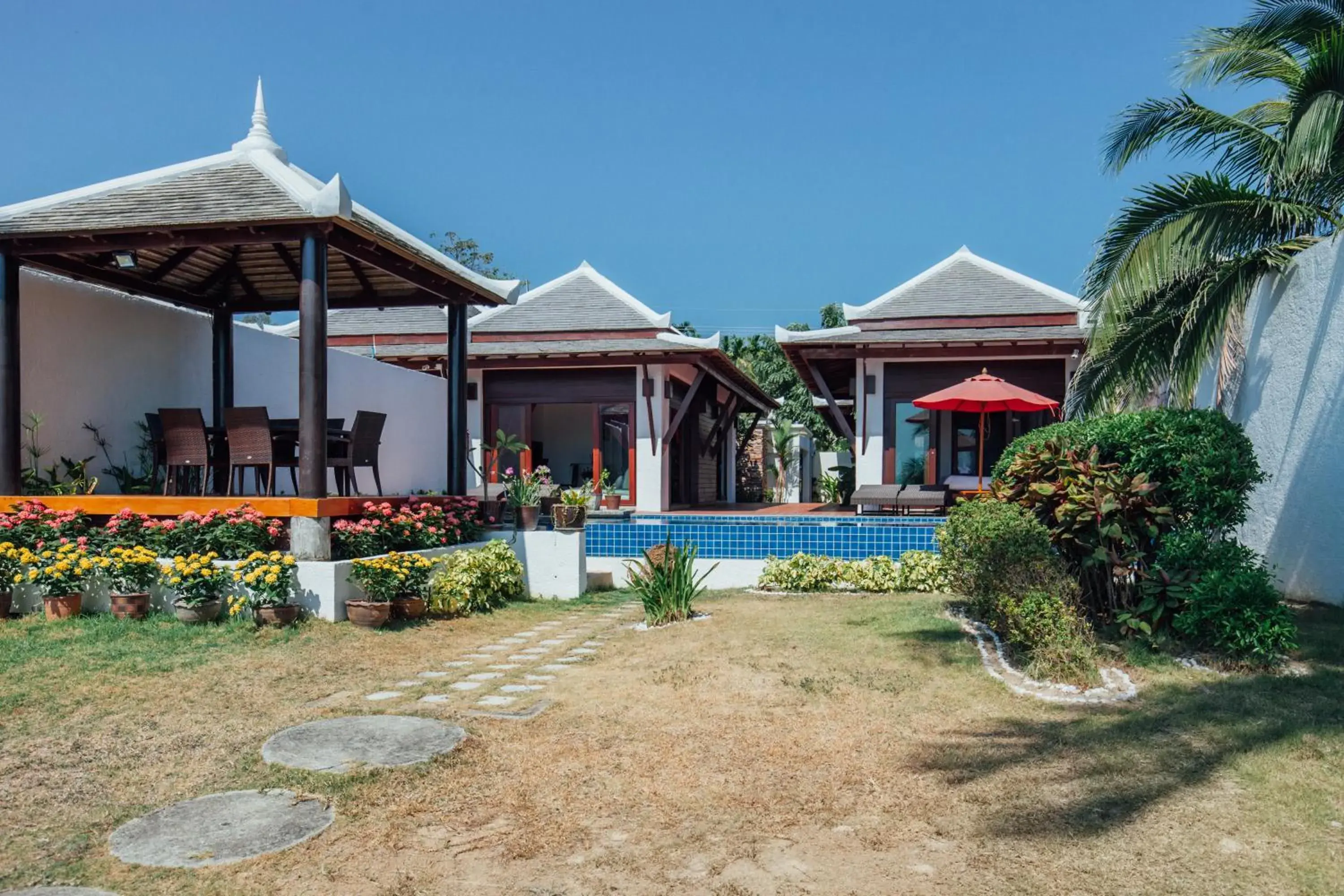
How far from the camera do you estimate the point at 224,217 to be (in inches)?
309

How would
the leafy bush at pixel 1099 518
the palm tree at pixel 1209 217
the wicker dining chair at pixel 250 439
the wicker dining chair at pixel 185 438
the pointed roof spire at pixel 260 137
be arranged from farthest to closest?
the pointed roof spire at pixel 260 137
the wicker dining chair at pixel 185 438
the wicker dining chair at pixel 250 439
the palm tree at pixel 1209 217
the leafy bush at pixel 1099 518

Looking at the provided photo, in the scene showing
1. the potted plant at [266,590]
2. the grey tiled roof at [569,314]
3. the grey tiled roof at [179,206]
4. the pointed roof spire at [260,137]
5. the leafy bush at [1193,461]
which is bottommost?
the potted plant at [266,590]

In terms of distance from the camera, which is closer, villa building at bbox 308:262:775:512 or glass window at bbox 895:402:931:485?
glass window at bbox 895:402:931:485

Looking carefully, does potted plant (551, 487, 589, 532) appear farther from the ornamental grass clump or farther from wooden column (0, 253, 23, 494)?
wooden column (0, 253, 23, 494)

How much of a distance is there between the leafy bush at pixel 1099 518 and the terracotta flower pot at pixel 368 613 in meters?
5.03

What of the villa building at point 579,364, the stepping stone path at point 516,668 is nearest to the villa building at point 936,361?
the villa building at point 579,364

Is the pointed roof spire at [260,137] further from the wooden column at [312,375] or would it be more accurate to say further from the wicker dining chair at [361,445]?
the wicker dining chair at [361,445]

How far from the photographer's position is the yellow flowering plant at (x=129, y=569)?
704 cm

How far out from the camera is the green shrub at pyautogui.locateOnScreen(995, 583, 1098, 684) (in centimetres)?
532

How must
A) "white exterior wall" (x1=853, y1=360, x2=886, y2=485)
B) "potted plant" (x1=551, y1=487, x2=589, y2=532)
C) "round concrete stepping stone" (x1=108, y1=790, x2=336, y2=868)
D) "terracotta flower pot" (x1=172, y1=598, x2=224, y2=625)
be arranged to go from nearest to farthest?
1. "round concrete stepping stone" (x1=108, y1=790, x2=336, y2=868)
2. "terracotta flower pot" (x1=172, y1=598, x2=224, y2=625)
3. "potted plant" (x1=551, y1=487, x2=589, y2=532)
4. "white exterior wall" (x1=853, y1=360, x2=886, y2=485)

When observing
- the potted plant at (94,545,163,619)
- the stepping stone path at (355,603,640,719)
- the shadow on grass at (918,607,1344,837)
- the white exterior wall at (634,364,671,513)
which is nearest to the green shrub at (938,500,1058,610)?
the shadow on grass at (918,607,1344,837)

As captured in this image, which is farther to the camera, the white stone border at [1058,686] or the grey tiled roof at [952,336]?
the grey tiled roof at [952,336]

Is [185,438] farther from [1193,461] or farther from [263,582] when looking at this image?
[1193,461]

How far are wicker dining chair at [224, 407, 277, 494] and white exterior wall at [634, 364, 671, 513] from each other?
8772 mm
